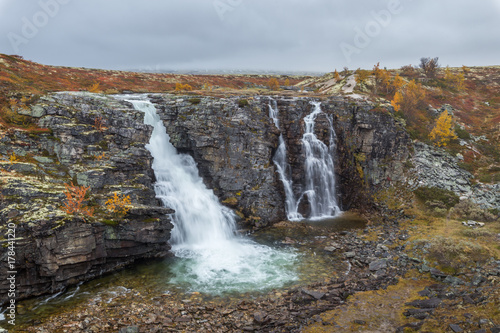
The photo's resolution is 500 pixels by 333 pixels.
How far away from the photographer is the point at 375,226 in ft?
97.8

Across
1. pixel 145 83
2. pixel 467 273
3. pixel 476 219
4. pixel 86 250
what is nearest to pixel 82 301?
pixel 86 250

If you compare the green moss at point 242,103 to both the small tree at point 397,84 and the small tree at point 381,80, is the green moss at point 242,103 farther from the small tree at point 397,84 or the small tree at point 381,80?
the small tree at point 397,84

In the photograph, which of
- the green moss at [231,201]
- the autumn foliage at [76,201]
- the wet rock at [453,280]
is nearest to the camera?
the wet rock at [453,280]

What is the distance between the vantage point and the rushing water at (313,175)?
33562 mm

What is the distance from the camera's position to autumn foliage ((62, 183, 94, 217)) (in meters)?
18.7

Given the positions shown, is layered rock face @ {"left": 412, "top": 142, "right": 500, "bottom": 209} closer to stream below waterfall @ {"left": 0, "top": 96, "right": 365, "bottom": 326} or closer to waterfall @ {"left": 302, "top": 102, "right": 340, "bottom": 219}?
waterfall @ {"left": 302, "top": 102, "right": 340, "bottom": 219}

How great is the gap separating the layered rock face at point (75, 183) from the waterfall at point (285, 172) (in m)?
15.0

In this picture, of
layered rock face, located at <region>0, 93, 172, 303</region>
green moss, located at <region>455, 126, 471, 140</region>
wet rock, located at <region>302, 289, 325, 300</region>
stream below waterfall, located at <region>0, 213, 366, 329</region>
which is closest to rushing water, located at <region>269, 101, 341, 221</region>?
stream below waterfall, located at <region>0, 213, 366, 329</region>

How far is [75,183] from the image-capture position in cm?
2161

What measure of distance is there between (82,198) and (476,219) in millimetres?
36556

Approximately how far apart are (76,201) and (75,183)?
3.35 metres

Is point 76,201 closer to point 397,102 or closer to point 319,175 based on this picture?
point 319,175

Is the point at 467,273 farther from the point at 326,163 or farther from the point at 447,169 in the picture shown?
the point at 447,169

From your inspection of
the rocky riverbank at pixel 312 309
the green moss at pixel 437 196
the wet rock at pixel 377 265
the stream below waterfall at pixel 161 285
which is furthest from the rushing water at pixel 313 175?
the rocky riverbank at pixel 312 309
